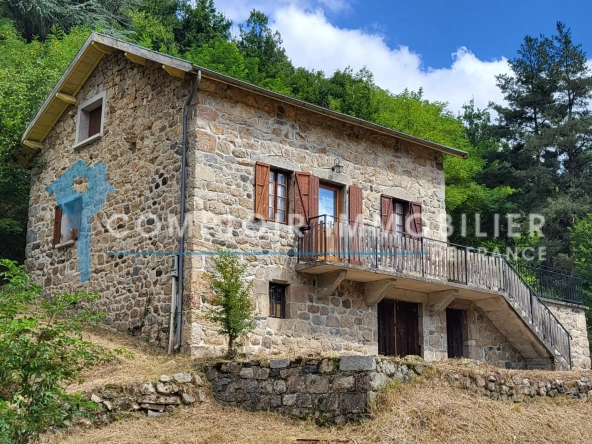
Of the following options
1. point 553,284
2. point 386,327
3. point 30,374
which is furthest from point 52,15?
point 30,374

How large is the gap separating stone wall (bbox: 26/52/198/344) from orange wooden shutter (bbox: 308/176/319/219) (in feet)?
9.01

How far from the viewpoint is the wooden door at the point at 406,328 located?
1605 centimetres

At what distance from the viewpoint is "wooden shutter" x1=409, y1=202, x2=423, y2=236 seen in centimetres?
1686

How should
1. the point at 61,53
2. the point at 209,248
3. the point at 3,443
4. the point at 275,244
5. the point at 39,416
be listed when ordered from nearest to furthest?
the point at 3,443
the point at 39,416
the point at 209,248
the point at 275,244
the point at 61,53

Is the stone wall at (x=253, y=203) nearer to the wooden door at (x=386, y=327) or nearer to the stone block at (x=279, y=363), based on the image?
the wooden door at (x=386, y=327)

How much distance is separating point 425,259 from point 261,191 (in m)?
3.96

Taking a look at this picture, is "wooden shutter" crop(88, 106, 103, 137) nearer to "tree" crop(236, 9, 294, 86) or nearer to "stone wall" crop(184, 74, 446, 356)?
"stone wall" crop(184, 74, 446, 356)

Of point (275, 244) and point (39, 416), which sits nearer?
point (39, 416)

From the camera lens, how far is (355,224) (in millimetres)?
15023

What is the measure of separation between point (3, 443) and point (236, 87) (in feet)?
29.0

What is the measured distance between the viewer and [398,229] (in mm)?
16688

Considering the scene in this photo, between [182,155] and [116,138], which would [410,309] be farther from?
[116,138]

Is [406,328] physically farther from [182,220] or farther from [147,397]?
[147,397]

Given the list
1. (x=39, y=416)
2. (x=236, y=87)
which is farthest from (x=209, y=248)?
(x=39, y=416)
